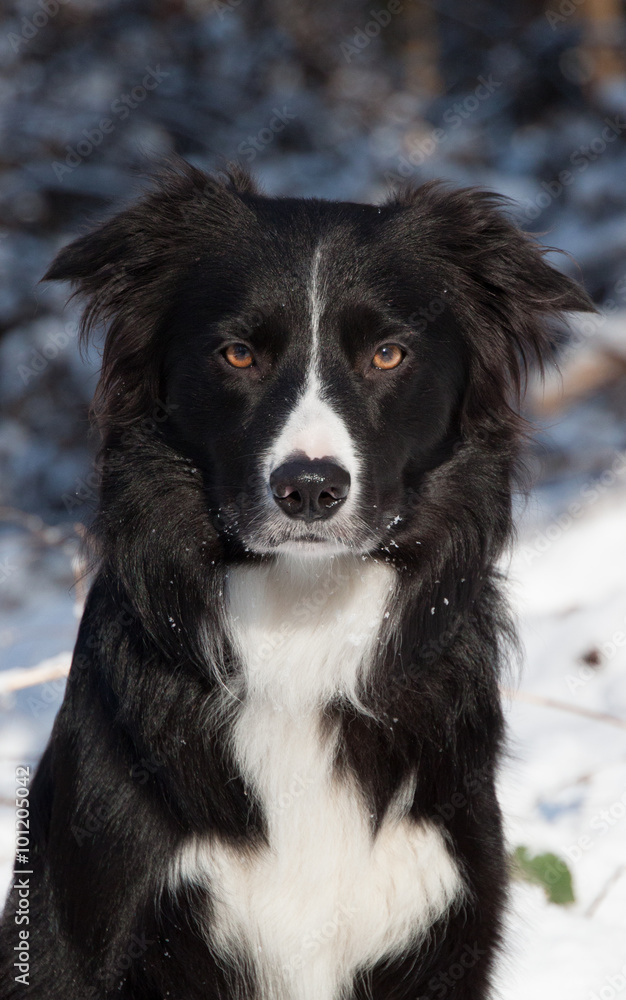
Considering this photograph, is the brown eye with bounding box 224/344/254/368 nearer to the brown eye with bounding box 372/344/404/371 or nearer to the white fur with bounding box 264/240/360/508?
the white fur with bounding box 264/240/360/508

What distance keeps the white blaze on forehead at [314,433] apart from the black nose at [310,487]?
0.09 ft

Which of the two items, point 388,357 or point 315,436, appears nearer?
point 315,436

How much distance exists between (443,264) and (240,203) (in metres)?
A: 0.67

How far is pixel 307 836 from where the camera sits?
295 centimetres

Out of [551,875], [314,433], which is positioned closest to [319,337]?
[314,433]

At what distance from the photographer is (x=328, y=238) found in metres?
3.13

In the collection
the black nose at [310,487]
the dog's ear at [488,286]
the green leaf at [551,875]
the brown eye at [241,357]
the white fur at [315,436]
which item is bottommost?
the green leaf at [551,875]

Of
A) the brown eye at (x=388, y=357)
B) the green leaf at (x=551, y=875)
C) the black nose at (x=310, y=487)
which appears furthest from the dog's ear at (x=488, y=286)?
the green leaf at (x=551, y=875)

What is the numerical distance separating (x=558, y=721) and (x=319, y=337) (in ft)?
9.58

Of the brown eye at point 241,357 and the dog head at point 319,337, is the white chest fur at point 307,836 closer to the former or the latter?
the dog head at point 319,337

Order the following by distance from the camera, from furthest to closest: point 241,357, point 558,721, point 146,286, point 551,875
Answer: point 558,721, point 551,875, point 146,286, point 241,357

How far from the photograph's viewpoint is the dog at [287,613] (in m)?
2.87

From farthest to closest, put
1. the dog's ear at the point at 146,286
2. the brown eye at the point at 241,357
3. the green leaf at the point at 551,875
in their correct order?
the green leaf at the point at 551,875 < the dog's ear at the point at 146,286 < the brown eye at the point at 241,357

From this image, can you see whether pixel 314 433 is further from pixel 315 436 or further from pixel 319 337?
pixel 319 337
